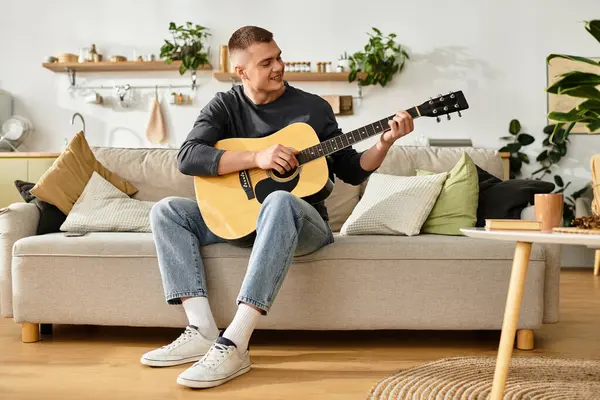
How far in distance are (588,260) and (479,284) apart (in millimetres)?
3347

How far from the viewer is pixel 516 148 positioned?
215 inches

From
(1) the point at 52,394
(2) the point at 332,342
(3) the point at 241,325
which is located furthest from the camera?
(2) the point at 332,342

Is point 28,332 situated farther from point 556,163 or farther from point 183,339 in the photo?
point 556,163

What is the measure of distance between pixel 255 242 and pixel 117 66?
3.92m

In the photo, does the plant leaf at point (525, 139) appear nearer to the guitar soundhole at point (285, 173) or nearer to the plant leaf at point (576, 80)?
the guitar soundhole at point (285, 173)

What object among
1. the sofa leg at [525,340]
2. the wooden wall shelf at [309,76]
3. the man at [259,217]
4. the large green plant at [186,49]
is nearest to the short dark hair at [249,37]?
the man at [259,217]

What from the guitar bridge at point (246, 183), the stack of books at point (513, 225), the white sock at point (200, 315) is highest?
the guitar bridge at point (246, 183)

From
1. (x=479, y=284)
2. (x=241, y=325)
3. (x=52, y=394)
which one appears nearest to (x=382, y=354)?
(x=479, y=284)

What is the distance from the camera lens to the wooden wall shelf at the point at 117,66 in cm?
561

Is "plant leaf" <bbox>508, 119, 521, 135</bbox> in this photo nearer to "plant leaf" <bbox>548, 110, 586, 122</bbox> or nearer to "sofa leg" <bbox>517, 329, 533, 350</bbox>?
"sofa leg" <bbox>517, 329, 533, 350</bbox>

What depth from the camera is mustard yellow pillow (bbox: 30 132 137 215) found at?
9.46 feet

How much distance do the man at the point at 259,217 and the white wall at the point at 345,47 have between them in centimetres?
315

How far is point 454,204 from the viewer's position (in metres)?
2.78

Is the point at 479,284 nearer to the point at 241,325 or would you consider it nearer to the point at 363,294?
the point at 363,294
